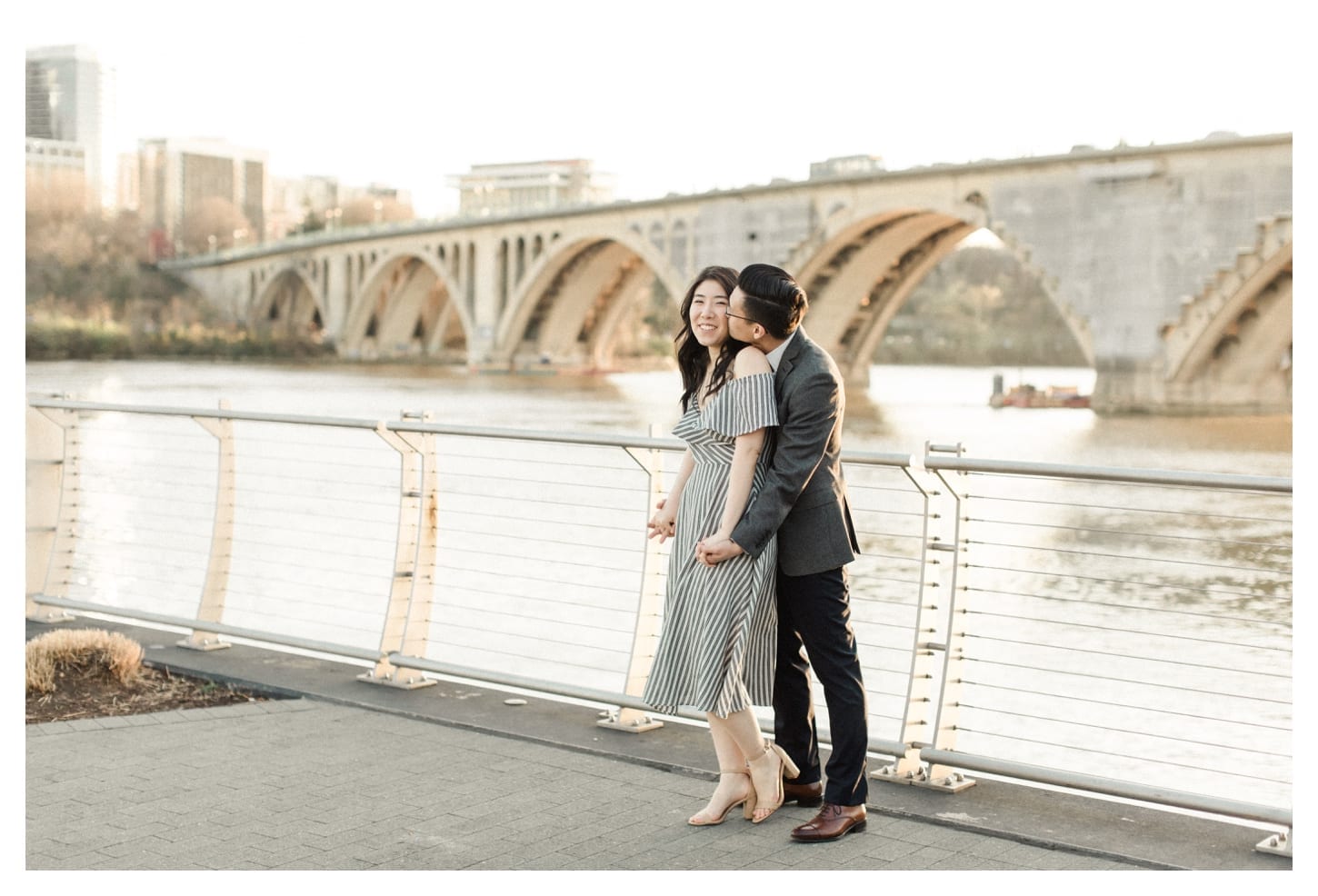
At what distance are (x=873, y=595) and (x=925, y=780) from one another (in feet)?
24.6

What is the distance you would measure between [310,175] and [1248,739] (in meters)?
112

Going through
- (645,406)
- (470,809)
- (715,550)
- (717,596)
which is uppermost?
(715,550)

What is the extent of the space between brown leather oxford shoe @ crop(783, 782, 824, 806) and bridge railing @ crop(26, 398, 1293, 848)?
1.07 ft

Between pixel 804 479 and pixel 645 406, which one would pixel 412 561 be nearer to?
pixel 804 479

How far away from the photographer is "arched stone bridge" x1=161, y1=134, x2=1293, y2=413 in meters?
30.0

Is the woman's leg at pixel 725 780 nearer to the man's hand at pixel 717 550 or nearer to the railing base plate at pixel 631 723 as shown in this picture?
the man's hand at pixel 717 550

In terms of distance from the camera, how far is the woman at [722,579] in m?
3.44

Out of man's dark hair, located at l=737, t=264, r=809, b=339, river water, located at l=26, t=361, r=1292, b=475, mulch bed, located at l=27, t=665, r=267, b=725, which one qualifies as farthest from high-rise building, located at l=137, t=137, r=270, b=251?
man's dark hair, located at l=737, t=264, r=809, b=339

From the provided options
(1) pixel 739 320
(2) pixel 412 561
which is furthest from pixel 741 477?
(2) pixel 412 561

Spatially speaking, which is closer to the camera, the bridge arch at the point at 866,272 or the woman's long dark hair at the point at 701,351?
the woman's long dark hair at the point at 701,351

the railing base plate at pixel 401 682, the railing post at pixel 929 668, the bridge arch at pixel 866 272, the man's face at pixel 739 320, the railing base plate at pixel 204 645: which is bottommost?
the railing base plate at pixel 204 645

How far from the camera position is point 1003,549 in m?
14.9

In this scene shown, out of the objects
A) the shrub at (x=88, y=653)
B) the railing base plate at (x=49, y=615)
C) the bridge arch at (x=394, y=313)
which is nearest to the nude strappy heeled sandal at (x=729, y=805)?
the shrub at (x=88, y=653)

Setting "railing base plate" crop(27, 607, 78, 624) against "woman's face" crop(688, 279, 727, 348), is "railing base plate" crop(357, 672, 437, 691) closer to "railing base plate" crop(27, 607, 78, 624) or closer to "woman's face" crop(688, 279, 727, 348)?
"railing base plate" crop(27, 607, 78, 624)
